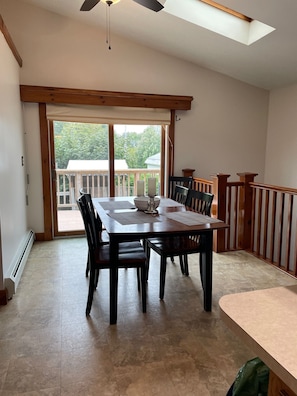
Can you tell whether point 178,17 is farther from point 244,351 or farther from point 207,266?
point 244,351

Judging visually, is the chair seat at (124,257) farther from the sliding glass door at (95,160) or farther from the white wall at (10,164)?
the sliding glass door at (95,160)

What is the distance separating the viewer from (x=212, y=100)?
4809 millimetres

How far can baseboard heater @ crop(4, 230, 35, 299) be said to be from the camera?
2565 mm

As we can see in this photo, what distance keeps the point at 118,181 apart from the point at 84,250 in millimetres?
1290

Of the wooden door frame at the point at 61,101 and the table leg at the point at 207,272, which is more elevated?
the wooden door frame at the point at 61,101

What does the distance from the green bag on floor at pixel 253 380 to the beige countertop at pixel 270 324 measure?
20.0 inches

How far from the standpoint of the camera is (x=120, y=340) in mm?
2037

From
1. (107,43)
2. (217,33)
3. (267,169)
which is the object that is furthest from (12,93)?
(267,169)

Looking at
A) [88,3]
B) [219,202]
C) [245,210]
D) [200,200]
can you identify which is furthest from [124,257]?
[88,3]

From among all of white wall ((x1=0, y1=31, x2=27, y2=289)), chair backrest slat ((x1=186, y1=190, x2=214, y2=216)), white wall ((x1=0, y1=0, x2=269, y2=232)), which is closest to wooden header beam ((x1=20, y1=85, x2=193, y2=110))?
white wall ((x1=0, y1=0, x2=269, y2=232))

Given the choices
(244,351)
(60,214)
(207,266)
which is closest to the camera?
(244,351)

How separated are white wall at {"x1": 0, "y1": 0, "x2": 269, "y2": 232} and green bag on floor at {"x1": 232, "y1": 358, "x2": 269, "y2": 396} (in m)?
3.66

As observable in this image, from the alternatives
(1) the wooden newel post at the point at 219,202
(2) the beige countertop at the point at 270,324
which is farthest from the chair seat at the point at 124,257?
(1) the wooden newel post at the point at 219,202

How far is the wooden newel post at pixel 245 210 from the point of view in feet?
12.5
